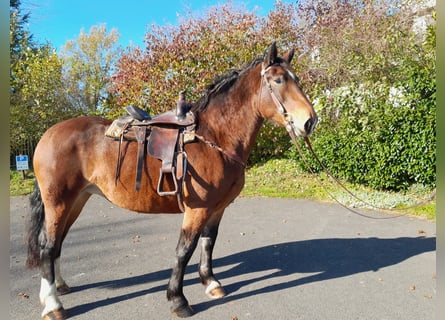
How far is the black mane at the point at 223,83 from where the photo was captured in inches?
124

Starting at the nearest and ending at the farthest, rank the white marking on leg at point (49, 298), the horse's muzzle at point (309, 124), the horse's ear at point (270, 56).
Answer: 1. the horse's muzzle at point (309, 124)
2. the horse's ear at point (270, 56)
3. the white marking on leg at point (49, 298)

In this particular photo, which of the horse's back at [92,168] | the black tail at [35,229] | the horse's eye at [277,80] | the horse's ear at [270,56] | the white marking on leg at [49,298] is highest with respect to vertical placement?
the horse's ear at [270,56]

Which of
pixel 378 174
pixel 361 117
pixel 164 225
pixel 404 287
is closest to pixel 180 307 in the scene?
pixel 404 287

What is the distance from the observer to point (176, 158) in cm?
298

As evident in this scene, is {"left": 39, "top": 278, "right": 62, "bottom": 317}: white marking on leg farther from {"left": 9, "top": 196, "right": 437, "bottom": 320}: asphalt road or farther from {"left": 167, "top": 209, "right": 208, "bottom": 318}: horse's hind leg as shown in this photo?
{"left": 167, "top": 209, "right": 208, "bottom": 318}: horse's hind leg

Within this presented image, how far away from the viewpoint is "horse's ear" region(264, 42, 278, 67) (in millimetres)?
2855

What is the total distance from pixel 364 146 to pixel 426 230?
330 centimetres

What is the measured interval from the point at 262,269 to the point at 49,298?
240 centimetres

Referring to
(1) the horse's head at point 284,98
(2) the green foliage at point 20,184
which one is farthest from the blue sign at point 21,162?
(1) the horse's head at point 284,98

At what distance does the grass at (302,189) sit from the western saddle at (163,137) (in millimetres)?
3118

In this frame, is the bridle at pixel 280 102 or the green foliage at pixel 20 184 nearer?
the bridle at pixel 280 102

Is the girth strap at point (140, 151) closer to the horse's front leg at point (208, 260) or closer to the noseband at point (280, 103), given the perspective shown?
the horse's front leg at point (208, 260)

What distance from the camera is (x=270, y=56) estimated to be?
2.90 metres

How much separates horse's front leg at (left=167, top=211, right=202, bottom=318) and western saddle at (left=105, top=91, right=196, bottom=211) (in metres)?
0.20
